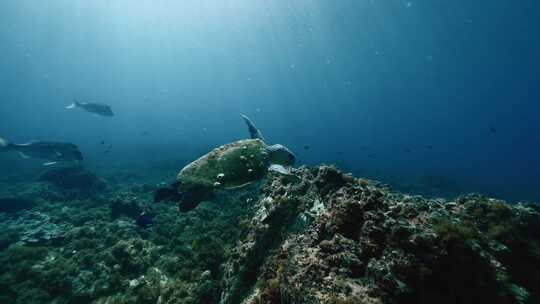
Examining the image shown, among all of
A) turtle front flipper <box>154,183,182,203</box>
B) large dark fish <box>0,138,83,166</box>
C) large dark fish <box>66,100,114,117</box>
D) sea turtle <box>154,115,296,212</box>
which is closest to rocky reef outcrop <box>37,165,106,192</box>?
large dark fish <box>0,138,83,166</box>

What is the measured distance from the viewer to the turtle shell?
5680 millimetres

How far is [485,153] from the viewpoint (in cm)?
10069

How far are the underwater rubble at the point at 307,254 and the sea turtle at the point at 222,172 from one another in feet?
2.52

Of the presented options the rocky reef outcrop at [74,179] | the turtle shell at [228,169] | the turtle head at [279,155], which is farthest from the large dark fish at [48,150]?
the turtle head at [279,155]

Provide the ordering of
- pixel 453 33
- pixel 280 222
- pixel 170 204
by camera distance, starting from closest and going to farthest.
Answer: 1. pixel 280 222
2. pixel 170 204
3. pixel 453 33

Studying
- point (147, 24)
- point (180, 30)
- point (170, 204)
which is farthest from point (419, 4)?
point (147, 24)

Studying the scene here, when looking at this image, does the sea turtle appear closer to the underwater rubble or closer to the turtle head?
the turtle head

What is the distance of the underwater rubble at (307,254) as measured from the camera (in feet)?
7.45

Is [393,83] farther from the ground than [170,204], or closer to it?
farther from the ground

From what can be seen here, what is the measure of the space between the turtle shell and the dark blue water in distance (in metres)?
21.8

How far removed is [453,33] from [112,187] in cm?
6574

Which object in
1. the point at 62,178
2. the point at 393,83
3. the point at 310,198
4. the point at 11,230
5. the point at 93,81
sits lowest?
the point at 11,230

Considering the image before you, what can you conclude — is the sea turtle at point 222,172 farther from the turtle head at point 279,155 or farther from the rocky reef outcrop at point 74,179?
the rocky reef outcrop at point 74,179

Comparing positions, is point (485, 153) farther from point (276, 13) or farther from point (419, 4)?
point (276, 13)
